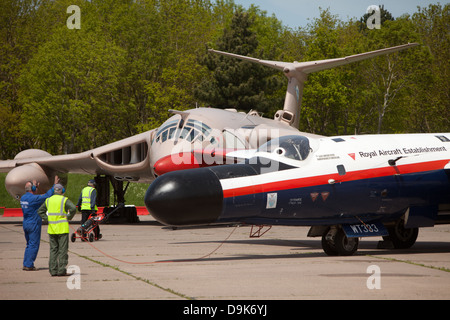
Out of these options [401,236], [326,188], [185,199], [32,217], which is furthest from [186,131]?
[185,199]

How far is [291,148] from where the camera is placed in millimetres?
13500

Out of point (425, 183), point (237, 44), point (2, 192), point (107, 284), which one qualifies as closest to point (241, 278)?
point (107, 284)

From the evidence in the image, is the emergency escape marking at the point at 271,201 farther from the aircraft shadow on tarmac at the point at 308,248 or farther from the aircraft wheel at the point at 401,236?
the aircraft wheel at the point at 401,236

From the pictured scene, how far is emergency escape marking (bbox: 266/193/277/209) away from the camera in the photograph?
41.4ft

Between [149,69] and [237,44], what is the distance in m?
11.9

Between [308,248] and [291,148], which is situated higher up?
[291,148]

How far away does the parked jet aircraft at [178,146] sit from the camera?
72.9ft

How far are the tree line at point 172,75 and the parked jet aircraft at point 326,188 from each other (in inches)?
1655

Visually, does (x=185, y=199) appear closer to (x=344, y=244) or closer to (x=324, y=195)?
(x=324, y=195)

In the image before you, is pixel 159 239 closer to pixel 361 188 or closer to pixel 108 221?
pixel 361 188

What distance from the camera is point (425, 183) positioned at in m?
14.4

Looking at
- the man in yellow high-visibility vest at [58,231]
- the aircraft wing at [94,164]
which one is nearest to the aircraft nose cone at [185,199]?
the man in yellow high-visibility vest at [58,231]

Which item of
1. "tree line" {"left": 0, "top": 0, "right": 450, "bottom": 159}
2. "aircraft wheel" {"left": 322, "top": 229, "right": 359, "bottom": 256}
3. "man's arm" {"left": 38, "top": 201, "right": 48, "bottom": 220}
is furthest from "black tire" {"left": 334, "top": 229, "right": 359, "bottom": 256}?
"tree line" {"left": 0, "top": 0, "right": 450, "bottom": 159}

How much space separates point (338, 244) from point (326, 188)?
→ 1.37 m
